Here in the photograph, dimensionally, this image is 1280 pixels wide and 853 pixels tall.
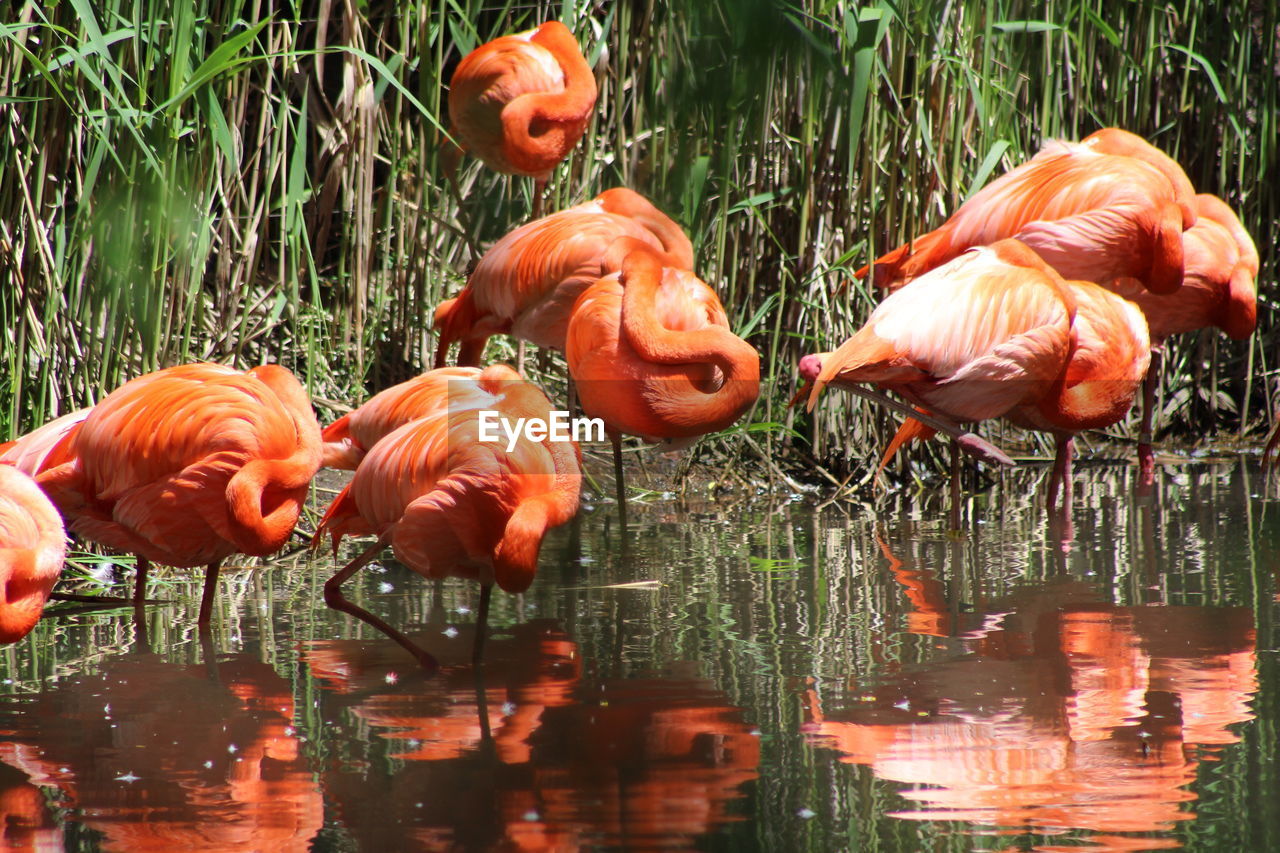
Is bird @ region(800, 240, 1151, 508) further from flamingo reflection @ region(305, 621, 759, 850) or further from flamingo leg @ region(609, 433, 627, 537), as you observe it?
flamingo reflection @ region(305, 621, 759, 850)

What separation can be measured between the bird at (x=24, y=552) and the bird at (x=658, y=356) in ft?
5.24

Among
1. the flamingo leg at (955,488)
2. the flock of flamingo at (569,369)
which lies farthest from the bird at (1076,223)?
the flamingo leg at (955,488)

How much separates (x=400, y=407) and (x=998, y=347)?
1605mm

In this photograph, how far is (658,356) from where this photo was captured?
3.82 metres

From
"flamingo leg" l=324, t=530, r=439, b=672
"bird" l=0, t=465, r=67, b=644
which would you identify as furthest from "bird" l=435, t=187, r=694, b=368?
"bird" l=0, t=465, r=67, b=644

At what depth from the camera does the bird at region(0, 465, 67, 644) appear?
260cm

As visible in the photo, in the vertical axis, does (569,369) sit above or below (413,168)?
below

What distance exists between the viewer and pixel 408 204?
4.83 meters

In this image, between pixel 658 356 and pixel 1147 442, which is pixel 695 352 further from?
pixel 1147 442

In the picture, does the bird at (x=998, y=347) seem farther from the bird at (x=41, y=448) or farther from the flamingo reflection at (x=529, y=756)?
the bird at (x=41, y=448)

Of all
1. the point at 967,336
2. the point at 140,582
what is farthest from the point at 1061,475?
the point at 140,582

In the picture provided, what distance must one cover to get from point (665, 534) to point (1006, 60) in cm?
213

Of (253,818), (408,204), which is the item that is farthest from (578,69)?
(253,818)

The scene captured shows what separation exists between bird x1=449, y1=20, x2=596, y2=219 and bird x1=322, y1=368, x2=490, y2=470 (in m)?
1.24
